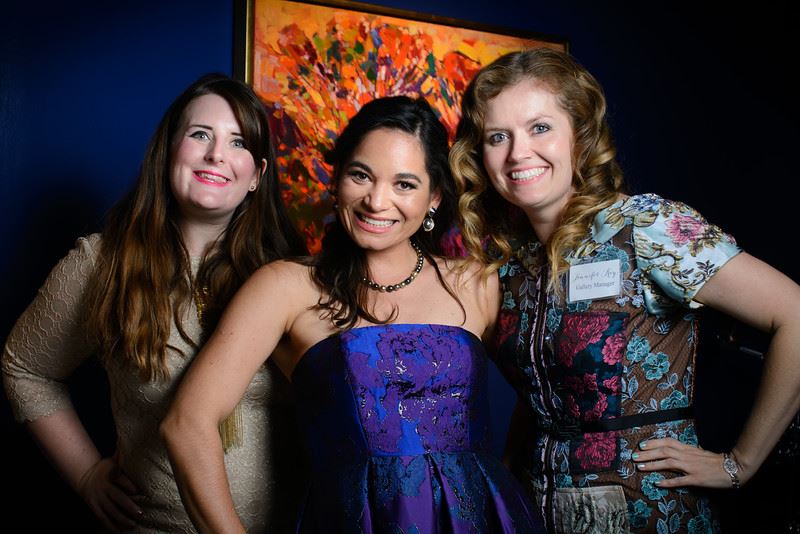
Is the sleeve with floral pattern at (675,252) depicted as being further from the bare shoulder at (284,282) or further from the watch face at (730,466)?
the bare shoulder at (284,282)

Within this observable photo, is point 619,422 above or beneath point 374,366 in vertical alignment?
beneath

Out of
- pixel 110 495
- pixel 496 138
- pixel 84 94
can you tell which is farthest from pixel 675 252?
pixel 84 94

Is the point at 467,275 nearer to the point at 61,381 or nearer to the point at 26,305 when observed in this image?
the point at 61,381

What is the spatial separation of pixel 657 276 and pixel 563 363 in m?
0.30

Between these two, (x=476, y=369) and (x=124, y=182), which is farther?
(x=124, y=182)

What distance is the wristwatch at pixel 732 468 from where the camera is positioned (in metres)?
1.79

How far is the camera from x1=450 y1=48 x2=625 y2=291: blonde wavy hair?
72.9 inches

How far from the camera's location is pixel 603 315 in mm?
1757

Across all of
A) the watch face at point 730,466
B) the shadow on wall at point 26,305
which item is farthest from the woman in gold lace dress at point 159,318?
the watch face at point 730,466

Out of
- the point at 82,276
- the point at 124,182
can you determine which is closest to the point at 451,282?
the point at 82,276

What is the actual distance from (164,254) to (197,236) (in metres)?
0.11

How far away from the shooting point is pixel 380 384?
167cm

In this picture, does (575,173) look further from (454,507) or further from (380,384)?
(454,507)

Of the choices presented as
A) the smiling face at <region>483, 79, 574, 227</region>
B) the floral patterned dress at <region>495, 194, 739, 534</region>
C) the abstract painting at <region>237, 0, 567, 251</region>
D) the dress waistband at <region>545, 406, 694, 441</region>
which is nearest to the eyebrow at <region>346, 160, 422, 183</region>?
the smiling face at <region>483, 79, 574, 227</region>
